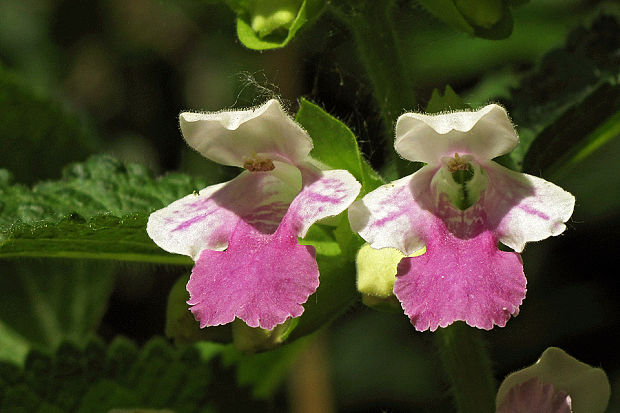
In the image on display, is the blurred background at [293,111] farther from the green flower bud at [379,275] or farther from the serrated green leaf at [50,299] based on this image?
the green flower bud at [379,275]

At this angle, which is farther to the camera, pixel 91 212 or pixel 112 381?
pixel 112 381

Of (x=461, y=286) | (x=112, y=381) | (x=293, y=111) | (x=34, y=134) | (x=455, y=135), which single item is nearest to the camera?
(x=461, y=286)

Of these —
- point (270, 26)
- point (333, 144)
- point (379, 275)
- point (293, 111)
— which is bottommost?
point (293, 111)

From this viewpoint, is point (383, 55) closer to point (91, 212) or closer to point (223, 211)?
point (223, 211)

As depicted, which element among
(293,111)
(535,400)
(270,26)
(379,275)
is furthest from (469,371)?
(293,111)

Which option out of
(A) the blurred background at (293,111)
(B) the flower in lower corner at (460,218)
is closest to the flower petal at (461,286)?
(B) the flower in lower corner at (460,218)

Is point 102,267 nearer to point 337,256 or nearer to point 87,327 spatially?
point 87,327
